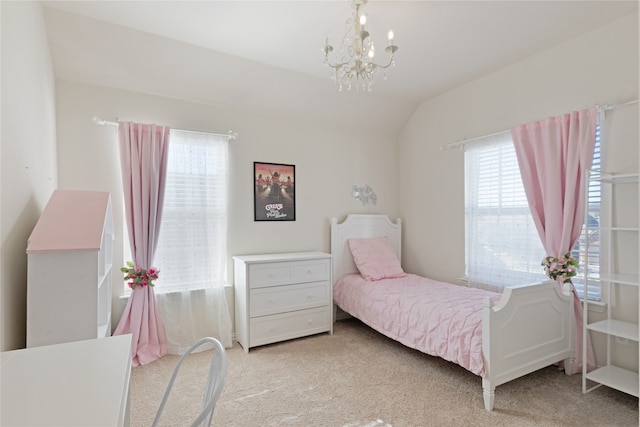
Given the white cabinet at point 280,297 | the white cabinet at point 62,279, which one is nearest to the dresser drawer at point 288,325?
the white cabinet at point 280,297

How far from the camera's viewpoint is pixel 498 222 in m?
3.06

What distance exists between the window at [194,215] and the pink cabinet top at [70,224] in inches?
44.9

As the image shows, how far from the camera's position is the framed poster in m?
3.33

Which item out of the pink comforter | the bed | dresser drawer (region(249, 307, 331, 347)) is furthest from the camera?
dresser drawer (region(249, 307, 331, 347))

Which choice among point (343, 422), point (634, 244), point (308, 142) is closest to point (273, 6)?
point (308, 142)

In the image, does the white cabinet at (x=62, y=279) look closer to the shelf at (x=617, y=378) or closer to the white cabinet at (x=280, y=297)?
the white cabinet at (x=280, y=297)

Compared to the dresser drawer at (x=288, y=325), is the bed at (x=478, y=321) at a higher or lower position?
higher

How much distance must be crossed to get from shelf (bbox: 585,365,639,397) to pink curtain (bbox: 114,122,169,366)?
3.30 metres

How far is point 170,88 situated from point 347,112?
73.0 inches

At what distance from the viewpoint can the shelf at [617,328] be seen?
79.1 inches

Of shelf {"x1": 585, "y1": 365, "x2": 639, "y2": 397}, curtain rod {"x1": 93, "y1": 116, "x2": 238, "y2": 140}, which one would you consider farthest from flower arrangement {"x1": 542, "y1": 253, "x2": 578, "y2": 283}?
curtain rod {"x1": 93, "y1": 116, "x2": 238, "y2": 140}

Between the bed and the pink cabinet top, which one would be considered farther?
the bed

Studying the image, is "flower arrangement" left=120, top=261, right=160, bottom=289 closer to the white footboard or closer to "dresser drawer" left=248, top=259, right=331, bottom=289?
"dresser drawer" left=248, top=259, right=331, bottom=289

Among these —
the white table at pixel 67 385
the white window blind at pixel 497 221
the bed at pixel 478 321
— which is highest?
the white window blind at pixel 497 221
